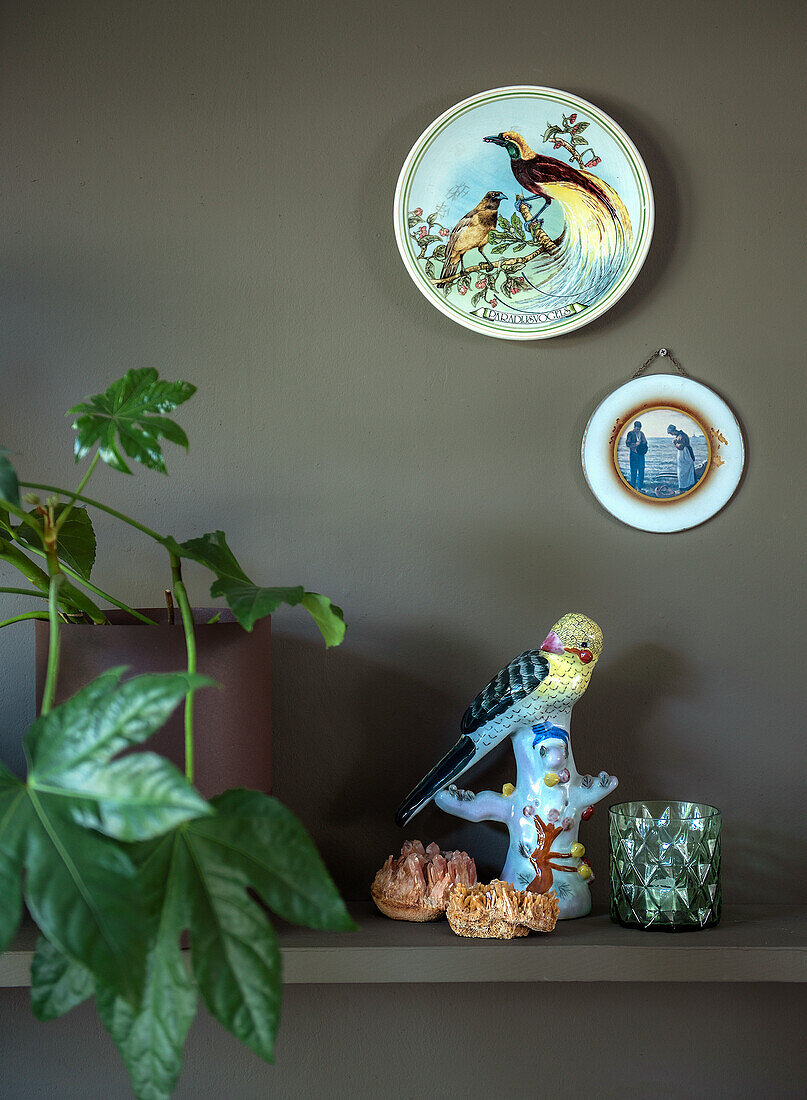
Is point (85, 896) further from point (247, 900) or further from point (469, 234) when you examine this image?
point (469, 234)

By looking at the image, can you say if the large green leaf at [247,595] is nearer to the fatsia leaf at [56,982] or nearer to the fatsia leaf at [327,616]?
the fatsia leaf at [327,616]

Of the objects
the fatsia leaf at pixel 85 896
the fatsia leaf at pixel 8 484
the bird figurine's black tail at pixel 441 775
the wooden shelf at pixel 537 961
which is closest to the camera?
the fatsia leaf at pixel 85 896

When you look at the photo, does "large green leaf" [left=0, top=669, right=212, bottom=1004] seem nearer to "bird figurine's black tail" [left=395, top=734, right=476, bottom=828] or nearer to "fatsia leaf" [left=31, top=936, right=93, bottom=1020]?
"fatsia leaf" [left=31, top=936, right=93, bottom=1020]

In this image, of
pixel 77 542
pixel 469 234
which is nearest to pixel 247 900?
pixel 77 542

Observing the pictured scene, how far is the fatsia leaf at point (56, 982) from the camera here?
0.69 meters

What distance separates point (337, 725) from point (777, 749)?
A: 1.85ft

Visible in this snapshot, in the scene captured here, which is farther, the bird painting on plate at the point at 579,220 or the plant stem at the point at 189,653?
the bird painting on plate at the point at 579,220

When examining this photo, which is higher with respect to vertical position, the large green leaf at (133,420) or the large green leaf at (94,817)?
the large green leaf at (133,420)

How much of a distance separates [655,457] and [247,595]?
1.99 feet

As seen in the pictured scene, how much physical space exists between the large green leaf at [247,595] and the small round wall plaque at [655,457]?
47 cm

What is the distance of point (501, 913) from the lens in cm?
97

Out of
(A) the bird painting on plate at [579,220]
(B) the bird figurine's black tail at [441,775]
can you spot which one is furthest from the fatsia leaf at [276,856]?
(A) the bird painting on plate at [579,220]

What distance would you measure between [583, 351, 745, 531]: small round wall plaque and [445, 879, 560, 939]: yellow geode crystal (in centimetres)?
48

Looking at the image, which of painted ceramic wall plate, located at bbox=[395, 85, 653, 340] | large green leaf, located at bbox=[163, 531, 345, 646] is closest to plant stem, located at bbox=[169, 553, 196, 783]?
large green leaf, located at bbox=[163, 531, 345, 646]
